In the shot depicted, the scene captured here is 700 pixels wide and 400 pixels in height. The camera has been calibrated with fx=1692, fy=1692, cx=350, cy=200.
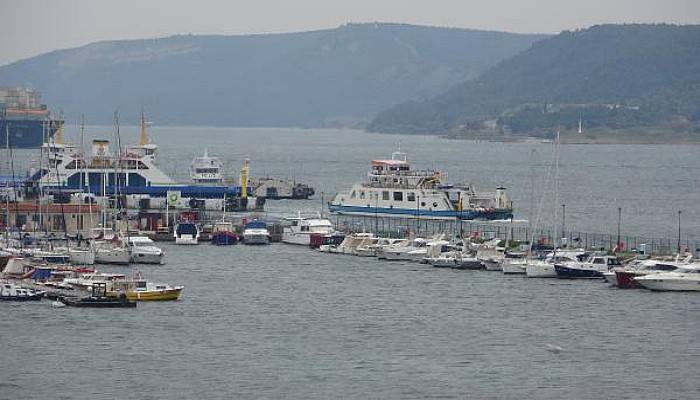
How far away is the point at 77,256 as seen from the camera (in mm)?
63000

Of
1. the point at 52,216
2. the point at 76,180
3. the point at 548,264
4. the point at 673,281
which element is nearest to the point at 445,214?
the point at 76,180

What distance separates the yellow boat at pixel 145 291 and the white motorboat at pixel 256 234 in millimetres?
20549

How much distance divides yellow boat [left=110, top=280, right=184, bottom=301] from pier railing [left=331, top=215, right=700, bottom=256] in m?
18.6

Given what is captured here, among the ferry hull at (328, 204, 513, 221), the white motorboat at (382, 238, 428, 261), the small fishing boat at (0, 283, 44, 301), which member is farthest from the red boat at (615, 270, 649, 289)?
the ferry hull at (328, 204, 513, 221)

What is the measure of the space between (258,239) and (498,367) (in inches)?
1278

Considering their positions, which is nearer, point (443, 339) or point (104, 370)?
point (104, 370)

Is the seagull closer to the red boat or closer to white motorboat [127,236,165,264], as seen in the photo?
the red boat

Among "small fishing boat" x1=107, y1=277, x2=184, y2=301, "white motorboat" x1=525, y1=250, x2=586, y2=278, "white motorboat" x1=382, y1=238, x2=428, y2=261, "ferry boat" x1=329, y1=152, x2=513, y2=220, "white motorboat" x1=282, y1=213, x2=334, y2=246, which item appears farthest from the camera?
"ferry boat" x1=329, y1=152, x2=513, y2=220

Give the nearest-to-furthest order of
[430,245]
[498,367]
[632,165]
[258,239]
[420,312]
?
[498,367] → [420,312] → [430,245] → [258,239] → [632,165]

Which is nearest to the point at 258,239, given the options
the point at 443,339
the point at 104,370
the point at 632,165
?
the point at 443,339

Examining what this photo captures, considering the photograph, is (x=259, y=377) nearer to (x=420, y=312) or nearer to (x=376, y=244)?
(x=420, y=312)

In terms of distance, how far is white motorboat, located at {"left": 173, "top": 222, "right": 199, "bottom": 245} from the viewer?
246 feet

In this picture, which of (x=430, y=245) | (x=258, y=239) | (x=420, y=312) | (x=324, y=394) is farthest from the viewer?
(x=258, y=239)

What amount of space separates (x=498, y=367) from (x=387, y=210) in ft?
155
